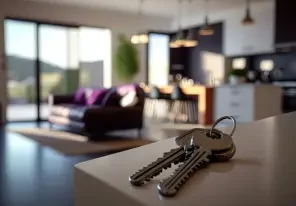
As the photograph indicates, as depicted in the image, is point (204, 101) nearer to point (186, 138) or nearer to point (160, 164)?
point (186, 138)

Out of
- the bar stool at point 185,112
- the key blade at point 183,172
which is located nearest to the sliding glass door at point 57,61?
the bar stool at point 185,112

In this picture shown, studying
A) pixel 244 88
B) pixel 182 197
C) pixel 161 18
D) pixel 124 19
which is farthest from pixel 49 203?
pixel 161 18

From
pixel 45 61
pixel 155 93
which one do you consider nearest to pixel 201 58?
pixel 155 93

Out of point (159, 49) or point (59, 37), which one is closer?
point (59, 37)

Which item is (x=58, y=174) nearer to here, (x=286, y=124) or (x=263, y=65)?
(x=286, y=124)

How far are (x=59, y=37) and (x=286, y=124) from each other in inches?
326

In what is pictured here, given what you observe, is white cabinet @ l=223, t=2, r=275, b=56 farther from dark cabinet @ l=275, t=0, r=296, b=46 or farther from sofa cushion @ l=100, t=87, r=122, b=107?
sofa cushion @ l=100, t=87, r=122, b=107

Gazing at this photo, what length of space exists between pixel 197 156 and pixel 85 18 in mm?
8697

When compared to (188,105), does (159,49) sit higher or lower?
higher

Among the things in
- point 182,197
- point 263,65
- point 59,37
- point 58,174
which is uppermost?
point 59,37

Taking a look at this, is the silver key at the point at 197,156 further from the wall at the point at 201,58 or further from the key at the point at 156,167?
the wall at the point at 201,58

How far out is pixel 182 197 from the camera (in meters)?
0.47

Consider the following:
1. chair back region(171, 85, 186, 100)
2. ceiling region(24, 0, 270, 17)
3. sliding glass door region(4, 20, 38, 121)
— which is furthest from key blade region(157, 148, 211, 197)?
sliding glass door region(4, 20, 38, 121)

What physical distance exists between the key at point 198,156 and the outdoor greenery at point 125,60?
8.53 meters
